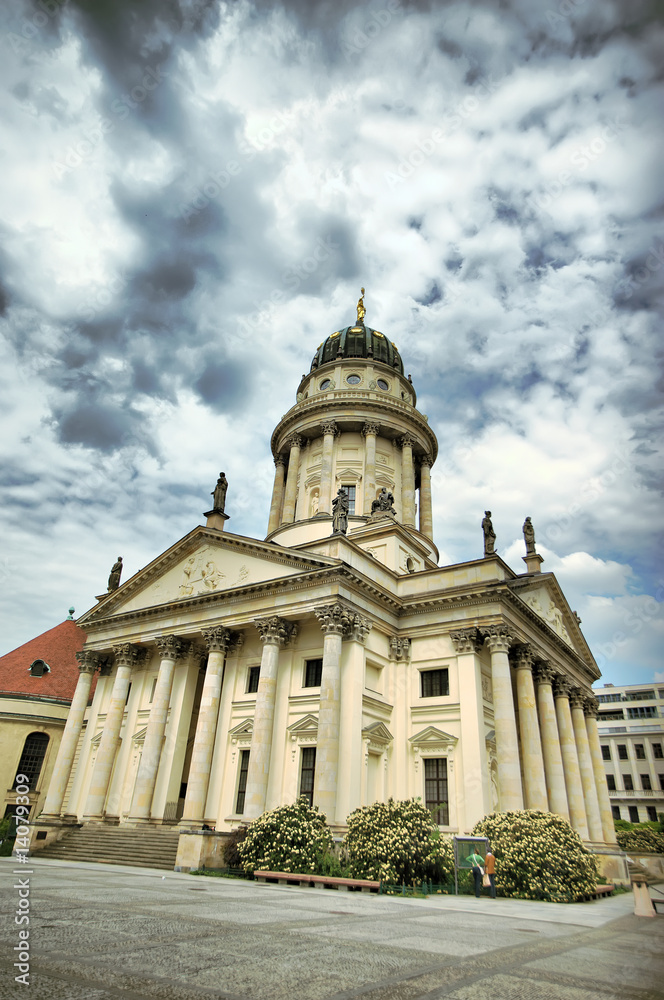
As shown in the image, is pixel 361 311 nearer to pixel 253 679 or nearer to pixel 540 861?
pixel 253 679

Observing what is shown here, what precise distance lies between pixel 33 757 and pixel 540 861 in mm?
35502

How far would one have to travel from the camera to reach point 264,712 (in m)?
27.4

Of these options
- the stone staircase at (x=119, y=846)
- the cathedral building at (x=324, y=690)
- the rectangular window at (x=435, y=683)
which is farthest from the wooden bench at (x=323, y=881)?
the rectangular window at (x=435, y=683)

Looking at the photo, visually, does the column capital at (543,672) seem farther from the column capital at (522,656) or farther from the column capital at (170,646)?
the column capital at (170,646)

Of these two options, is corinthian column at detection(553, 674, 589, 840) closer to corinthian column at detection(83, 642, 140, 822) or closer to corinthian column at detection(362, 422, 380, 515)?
corinthian column at detection(362, 422, 380, 515)

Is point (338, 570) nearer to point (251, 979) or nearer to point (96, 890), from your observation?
point (96, 890)

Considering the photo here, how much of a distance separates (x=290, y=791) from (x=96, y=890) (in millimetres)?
14527

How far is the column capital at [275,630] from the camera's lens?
28969 millimetres

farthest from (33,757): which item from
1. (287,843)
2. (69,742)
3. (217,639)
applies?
(287,843)

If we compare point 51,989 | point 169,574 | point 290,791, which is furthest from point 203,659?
point 51,989

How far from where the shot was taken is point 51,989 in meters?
5.38

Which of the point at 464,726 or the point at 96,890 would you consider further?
the point at 464,726

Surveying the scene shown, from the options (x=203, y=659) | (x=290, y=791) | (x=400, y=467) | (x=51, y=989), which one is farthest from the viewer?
(x=400, y=467)

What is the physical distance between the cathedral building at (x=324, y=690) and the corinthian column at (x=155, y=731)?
0.31 feet
